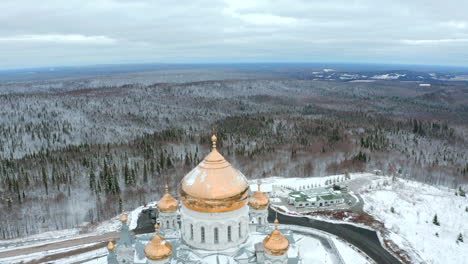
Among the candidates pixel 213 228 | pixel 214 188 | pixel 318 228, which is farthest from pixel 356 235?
pixel 214 188

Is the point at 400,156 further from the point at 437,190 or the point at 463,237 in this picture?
the point at 463,237

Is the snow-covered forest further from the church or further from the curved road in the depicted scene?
the church

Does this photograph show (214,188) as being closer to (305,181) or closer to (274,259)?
(274,259)

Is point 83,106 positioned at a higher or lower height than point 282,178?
higher

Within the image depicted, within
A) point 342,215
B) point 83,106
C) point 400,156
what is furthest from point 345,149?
point 83,106

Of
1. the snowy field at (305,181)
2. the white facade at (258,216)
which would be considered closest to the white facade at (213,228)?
the white facade at (258,216)

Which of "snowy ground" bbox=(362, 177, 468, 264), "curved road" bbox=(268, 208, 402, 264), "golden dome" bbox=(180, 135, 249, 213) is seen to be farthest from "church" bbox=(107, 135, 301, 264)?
"snowy ground" bbox=(362, 177, 468, 264)
